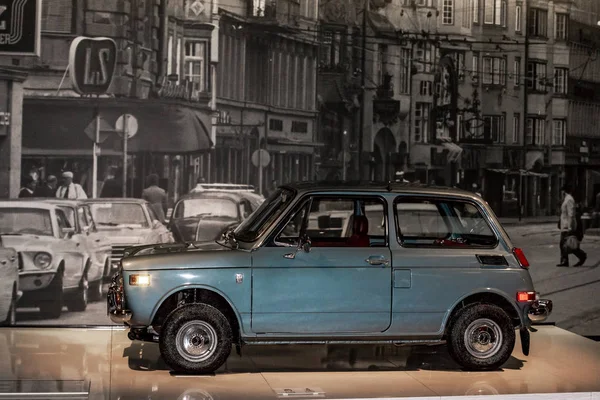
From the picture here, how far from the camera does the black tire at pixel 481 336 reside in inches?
361

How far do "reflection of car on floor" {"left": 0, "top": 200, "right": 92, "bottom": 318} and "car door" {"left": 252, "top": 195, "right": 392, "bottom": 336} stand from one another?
365 cm

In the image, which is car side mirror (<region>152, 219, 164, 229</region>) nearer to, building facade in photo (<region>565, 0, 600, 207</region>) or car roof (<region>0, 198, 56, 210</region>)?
car roof (<region>0, 198, 56, 210</region>)

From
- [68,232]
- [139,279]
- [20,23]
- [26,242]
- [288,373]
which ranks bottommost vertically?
[288,373]

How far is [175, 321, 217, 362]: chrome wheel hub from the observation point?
8.80m

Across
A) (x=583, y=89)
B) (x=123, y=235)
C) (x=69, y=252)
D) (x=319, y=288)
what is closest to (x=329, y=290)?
(x=319, y=288)

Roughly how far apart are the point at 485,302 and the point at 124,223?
469 centimetres

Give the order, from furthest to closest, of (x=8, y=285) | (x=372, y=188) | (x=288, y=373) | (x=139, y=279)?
(x=8, y=285) → (x=372, y=188) → (x=288, y=373) → (x=139, y=279)

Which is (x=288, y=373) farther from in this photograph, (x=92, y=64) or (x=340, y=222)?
(x=92, y=64)

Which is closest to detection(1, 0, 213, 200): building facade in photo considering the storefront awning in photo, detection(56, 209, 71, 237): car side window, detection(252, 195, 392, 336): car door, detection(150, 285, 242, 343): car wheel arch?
the storefront awning in photo

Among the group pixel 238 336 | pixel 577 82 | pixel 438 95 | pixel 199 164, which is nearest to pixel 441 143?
pixel 438 95

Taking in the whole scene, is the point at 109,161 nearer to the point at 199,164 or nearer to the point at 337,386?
the point at 199,164

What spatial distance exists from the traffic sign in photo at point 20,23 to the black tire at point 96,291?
2.89 meters

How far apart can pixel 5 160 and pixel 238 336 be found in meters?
4.37

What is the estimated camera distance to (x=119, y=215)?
12.0m
